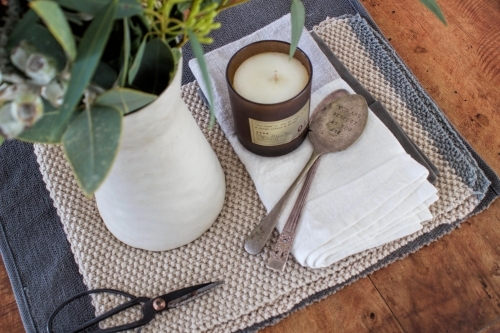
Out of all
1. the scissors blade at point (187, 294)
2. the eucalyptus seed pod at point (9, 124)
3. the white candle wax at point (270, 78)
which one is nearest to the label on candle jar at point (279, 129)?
the white candle wax at point (270, 78)

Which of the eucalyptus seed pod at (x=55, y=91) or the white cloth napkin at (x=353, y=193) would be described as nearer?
the eucalyptus seed pod at (x=55, y=91)

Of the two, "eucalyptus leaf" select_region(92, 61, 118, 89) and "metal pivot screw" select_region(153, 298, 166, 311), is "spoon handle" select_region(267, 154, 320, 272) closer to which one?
"metal pivot screw" select_region(153, 298, 166, 311)

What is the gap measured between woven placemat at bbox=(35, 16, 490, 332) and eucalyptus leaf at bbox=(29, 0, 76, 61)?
278mm

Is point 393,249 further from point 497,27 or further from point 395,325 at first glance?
point 497,27

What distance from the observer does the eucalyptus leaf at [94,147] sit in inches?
8.7

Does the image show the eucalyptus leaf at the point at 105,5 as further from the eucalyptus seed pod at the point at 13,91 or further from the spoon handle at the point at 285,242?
the spoon handle at the point at 285,242

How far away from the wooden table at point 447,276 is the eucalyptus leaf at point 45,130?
27cm

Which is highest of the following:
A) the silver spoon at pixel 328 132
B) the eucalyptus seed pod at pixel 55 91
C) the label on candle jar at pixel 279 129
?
the eucalyptus seed pod at pixel 55 91

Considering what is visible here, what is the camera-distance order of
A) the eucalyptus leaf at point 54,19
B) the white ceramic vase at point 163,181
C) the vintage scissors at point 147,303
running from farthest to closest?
the vintage scissors at point 147,303, the white ceramic vase at point 163,181, the eucalyptus leaf at point 54,19

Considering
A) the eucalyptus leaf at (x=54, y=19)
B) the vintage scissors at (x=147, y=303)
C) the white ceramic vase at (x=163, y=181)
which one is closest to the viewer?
the eucalyptus leaf at (x=54, y=19)

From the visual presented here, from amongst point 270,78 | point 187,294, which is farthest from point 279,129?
point 187,294

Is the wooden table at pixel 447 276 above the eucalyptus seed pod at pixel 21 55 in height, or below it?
below

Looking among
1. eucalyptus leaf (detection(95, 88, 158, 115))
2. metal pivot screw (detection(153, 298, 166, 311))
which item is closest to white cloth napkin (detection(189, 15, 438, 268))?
metal pivot screw (detection(153, 298, 166, 311))

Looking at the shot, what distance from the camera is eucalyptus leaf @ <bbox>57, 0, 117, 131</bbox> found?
0.20m
